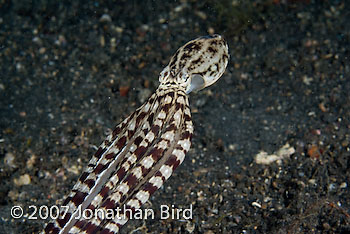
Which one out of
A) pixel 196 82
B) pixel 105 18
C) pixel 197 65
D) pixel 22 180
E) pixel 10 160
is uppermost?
pixel 105 18

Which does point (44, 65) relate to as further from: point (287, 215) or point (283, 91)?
point (287, 215)

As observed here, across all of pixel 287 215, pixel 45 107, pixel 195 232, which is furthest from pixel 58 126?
pixel 287 215

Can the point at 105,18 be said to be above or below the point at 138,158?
above

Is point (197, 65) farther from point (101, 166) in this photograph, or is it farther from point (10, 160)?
point (10, 160)

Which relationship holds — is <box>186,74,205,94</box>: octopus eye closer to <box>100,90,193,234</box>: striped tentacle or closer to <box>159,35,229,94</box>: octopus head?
<box>159,35,229,94</box>: octopus head

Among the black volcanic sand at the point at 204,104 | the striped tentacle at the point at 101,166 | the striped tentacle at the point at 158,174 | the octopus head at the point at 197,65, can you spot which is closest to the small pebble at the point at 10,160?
the black volcanic sand at the point at 204,104

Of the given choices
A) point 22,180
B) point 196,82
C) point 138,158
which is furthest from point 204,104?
point 22,180

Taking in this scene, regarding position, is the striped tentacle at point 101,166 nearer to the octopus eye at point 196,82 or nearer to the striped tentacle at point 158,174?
the striped tentacle at point 158,174
